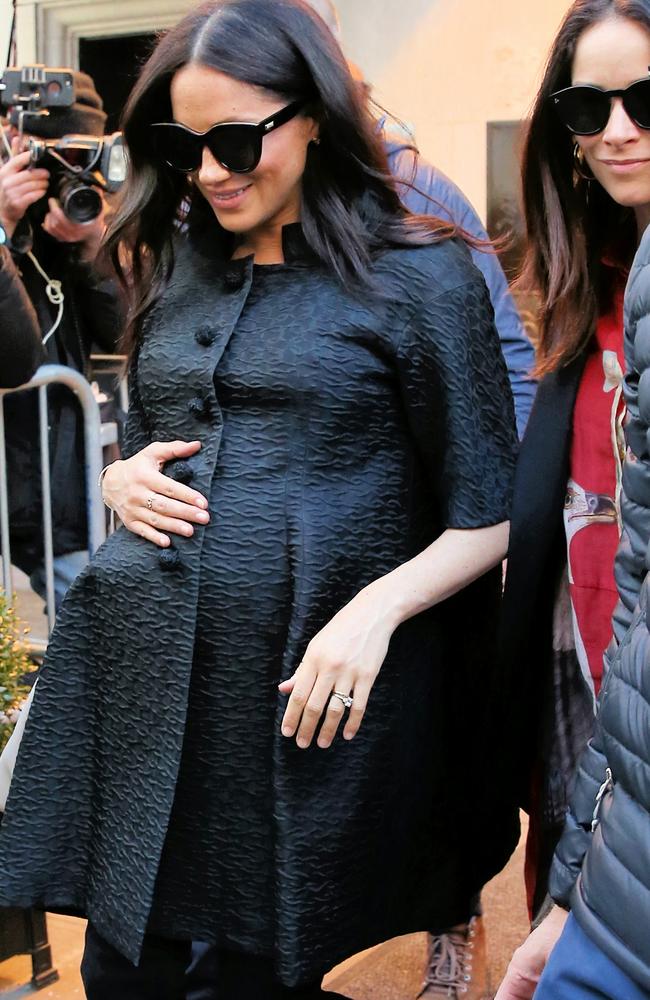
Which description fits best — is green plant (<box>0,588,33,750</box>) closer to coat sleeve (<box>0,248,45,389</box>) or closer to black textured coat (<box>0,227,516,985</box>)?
coat sleeve (<box>0,248,45,389</box>)

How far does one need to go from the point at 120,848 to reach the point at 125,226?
3.52 ft

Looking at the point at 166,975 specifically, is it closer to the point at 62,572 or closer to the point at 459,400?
the point at 459,400

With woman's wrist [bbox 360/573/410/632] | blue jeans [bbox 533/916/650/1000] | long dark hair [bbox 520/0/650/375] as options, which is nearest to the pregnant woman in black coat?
woman's wrist [bbox 360/573/410/632]

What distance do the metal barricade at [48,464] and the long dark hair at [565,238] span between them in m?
1.68

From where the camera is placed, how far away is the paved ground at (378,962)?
130 inches

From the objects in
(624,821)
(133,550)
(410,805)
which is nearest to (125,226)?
(133,550)

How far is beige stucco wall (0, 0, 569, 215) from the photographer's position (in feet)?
19.7

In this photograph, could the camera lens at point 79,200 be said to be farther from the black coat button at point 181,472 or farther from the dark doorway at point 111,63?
the dark doorway at point 111,63

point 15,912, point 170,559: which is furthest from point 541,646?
point 15,912

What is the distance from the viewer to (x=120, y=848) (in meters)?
2.23

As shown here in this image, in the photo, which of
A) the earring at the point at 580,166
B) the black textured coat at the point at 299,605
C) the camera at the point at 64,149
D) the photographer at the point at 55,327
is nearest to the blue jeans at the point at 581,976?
the black textured coat at the point at 299,605

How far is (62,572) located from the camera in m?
4.07

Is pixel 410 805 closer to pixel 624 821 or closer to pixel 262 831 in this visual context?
pixel 262 831

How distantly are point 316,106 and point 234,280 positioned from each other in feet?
1.00
